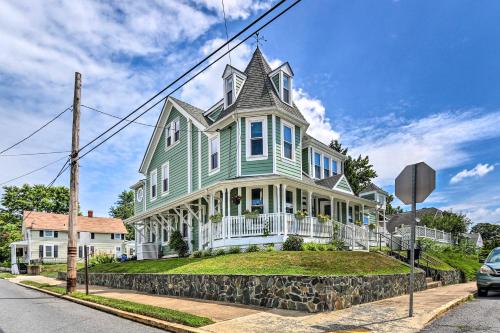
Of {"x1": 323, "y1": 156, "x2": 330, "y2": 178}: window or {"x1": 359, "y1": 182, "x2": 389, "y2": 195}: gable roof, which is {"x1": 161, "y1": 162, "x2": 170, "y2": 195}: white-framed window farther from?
{"x1": 359, "y1": 182, "x2": 389, "y2": 195}: gable roof

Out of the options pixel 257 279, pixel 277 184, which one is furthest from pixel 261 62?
pixel 257 279

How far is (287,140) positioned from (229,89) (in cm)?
442

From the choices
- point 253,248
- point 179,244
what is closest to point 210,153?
point 179,244

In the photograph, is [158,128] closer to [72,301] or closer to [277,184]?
[277,184]

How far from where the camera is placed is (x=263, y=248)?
1650 cm

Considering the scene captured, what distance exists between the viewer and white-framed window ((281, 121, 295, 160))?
1955cm

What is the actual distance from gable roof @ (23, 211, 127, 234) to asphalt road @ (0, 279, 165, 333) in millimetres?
39399

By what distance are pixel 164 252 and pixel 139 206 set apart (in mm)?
6892

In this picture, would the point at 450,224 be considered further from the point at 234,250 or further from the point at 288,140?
the point at 234,250

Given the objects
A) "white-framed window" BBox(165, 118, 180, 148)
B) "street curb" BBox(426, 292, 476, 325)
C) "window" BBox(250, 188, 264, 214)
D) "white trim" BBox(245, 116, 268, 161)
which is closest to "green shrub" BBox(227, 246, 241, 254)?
"window" BBox(250, 188, 264, 214)

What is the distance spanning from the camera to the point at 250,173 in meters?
18.9

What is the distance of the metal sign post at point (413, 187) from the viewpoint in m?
8.68

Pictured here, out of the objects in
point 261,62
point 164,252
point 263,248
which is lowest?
point 164,252

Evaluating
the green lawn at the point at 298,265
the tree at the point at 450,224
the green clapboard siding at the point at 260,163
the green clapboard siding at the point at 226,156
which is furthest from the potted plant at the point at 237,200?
the tree at the point at 450,224
